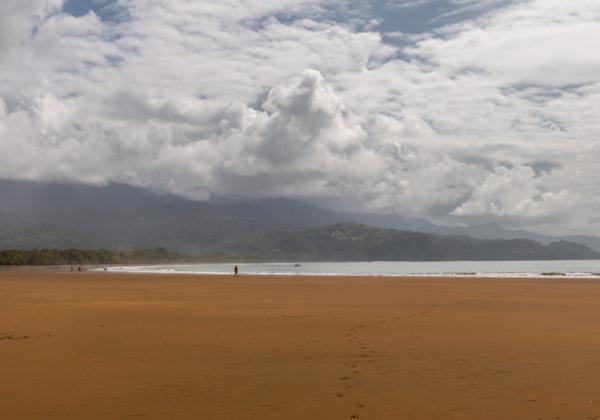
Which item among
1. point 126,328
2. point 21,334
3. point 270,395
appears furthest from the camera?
point 126,328

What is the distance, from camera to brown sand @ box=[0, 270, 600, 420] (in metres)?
10.1

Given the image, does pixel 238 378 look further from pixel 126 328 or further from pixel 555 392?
pixel 126 328

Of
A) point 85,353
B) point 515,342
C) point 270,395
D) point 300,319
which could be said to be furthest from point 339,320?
point 270,395

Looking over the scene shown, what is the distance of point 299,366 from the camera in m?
13.8

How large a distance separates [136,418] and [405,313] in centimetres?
1866

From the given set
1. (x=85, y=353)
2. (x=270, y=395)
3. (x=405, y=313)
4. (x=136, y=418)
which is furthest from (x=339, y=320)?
(x=136, y=418)

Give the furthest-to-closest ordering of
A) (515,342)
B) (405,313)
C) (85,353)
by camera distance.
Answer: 1. (405,313)
2. (515,342)
3. (85,353)

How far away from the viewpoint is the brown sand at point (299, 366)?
398 inches

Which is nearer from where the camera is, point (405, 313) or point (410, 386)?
point (410, 386)

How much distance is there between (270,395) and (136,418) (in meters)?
2.56

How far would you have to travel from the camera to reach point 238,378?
12.5 meters

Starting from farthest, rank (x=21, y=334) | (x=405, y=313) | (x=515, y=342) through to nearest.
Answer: (x=405, y=313) → (x=21, y=334) → (x=515, y=342)

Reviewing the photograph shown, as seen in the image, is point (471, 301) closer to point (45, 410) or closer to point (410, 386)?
point (410, 386)

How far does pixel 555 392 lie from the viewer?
36.6ft
